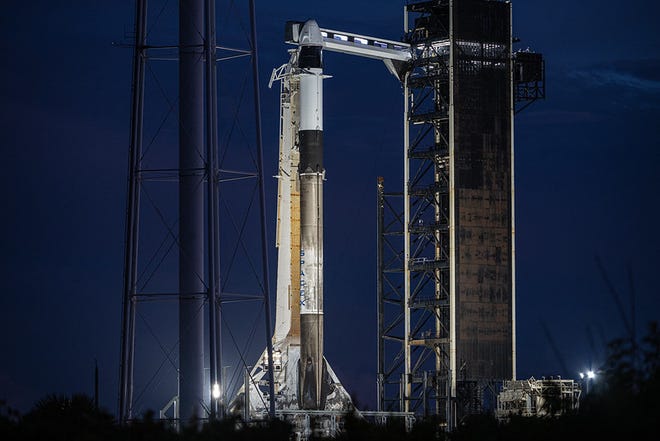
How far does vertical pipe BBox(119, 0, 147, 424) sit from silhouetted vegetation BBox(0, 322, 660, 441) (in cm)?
509

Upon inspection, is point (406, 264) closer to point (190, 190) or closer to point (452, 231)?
point (452, 231)

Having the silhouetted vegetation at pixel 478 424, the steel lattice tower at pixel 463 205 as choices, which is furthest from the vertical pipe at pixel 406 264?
the silhouetted vegetation at pixel 478 424

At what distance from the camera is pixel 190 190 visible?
168 ft

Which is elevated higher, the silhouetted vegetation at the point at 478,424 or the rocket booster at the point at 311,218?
the rocket booster at the point at 311,218

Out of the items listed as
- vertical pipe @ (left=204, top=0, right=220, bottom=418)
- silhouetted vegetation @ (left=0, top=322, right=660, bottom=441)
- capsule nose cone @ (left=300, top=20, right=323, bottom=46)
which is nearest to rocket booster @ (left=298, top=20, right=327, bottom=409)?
capsule nose cone @ (left=300, top=20, right=323, bottom=46)

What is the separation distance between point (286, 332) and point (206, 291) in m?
28.0

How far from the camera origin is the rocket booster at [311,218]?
74.2 metres

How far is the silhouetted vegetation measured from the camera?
25641 mm

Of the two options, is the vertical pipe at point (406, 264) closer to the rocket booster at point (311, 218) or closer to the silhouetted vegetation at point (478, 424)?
the rocket booster at point (311, 218)

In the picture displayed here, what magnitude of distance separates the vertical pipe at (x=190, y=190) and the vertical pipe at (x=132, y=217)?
234 cm

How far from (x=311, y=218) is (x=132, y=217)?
27053 millimetres

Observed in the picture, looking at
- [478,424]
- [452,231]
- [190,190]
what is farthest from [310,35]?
[478,424]

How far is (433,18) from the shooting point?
79.0 m

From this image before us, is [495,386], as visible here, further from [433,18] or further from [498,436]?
[498,436]
